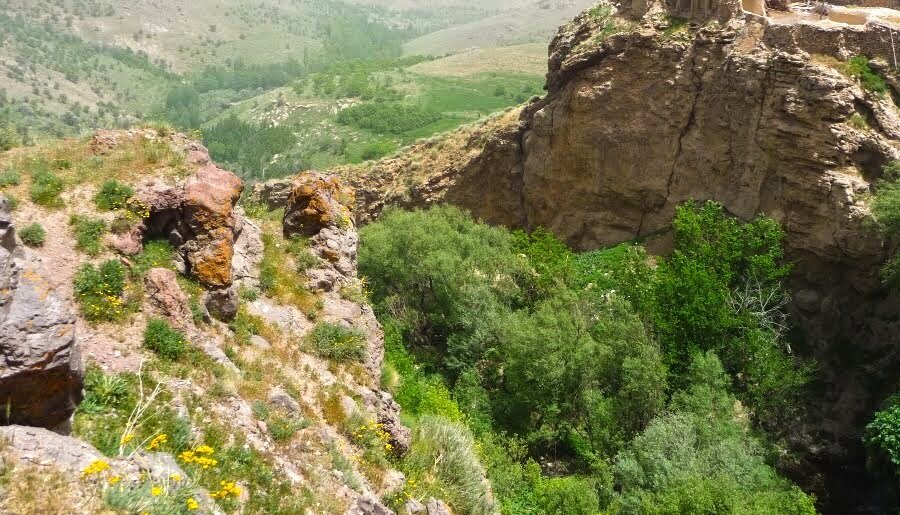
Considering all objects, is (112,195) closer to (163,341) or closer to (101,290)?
(101,290)

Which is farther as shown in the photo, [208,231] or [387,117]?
[387,117]

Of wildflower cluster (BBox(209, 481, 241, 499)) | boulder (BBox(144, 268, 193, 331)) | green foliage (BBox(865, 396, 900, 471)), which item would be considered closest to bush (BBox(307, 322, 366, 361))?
boulder (BBox(144, 268, 193, 331))

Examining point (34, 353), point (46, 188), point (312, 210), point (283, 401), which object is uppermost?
point (46, 188)

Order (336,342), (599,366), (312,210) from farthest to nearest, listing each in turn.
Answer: (599,366) → (312,210) → (336,342)

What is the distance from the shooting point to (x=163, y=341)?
9078 mm

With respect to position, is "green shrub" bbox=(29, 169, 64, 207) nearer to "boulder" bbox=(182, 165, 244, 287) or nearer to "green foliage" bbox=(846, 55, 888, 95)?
"boulder" bbox=(182, 165, 244, 287)

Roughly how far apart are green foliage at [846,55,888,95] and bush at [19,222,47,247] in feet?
74.2

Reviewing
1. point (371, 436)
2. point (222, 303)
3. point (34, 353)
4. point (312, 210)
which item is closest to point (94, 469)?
point (34, 353)

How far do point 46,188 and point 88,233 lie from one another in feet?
4.04

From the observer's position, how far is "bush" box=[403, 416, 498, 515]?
10336 mm

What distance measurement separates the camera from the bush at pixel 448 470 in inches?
407

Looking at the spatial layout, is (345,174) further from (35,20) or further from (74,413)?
(35,20)

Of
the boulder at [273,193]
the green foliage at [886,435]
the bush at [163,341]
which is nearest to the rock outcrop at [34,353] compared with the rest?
the bush at [163,341]

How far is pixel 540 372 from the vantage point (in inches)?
695
